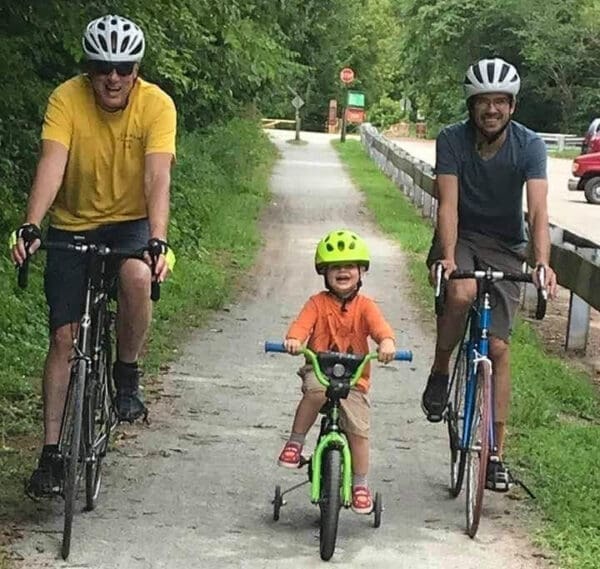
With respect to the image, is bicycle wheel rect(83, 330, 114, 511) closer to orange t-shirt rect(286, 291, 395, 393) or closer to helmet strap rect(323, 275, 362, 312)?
orange t-shirt rect(286, 291, 395, 393)

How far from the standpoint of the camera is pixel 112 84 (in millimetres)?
6348

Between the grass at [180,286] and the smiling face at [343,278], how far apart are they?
1851 mm

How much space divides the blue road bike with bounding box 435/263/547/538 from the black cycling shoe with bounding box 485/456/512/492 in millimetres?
50

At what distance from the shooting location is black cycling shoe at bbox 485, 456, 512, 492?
672 centimetres

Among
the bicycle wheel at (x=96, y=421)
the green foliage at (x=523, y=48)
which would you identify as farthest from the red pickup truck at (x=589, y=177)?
the green foliage at (x=523, y=48)

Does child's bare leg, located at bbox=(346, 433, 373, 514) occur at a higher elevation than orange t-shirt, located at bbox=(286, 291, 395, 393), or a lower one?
lower

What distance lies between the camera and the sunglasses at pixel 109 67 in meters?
6.33

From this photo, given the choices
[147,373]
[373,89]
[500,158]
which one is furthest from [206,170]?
[373,89]

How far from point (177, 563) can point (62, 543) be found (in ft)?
1.67

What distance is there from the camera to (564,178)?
43.3 metres

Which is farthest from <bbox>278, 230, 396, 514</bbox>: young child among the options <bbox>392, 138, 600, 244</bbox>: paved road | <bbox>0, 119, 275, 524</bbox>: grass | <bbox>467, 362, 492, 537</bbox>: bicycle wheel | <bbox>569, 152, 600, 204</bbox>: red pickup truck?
<bbox>569, 152, 600, 204</bbox>: red pickup truck

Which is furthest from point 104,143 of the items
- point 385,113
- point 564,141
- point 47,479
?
point 385,113

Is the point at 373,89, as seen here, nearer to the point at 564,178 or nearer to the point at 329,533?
the point at 564,178

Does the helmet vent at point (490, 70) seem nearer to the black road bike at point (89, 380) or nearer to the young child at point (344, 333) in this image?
the young child at point (344, 333)
